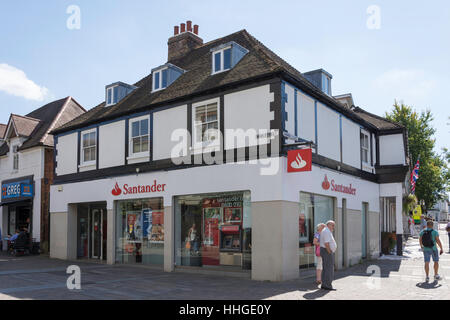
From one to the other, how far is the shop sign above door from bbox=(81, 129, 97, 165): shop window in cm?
580

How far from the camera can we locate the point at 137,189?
16.7 metres

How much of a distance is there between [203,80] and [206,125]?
204cm

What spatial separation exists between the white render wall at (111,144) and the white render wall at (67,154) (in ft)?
6.81

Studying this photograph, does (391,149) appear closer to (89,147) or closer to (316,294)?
(316,294)

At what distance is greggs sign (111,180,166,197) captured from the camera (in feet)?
52.0

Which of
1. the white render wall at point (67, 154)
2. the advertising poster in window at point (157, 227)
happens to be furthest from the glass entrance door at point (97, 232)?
the advertising poster in window at point (157, 227)

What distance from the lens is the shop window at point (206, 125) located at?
14.4 m

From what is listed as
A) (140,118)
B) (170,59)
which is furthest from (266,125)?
(170,59)

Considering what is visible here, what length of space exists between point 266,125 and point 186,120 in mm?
3483

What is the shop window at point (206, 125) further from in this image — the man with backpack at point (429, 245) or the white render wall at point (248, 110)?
the man with backpack at point (429, 245)

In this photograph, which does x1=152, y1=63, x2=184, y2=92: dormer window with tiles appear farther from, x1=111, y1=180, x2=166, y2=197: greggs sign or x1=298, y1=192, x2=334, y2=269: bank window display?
x1=298, y1=192, x2=334, y2=269: bank window display

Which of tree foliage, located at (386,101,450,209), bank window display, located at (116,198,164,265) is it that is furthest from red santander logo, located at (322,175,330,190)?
tree foliage, located at (386,101,450,209)
